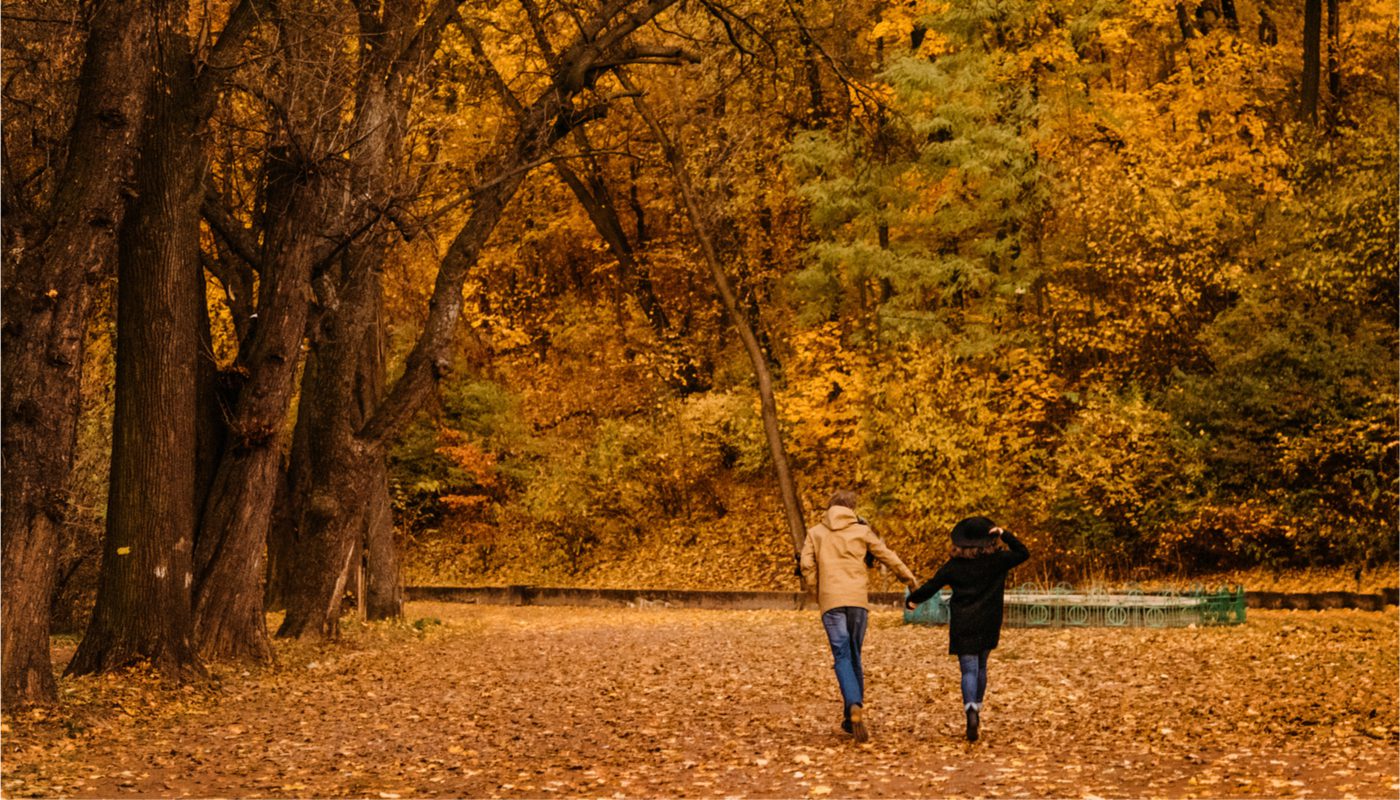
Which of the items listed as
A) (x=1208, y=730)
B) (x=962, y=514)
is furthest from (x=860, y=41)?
(x=1208, y=730)

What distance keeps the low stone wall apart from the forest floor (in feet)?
11.2

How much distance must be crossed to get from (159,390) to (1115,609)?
12939 mm

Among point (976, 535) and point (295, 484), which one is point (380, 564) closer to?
point (295, 484)

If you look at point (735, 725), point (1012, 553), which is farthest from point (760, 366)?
point (1012, 553)

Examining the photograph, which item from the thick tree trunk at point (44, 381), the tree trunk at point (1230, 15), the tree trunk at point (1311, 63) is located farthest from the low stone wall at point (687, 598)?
the thick tree trunk at point (44, 381)

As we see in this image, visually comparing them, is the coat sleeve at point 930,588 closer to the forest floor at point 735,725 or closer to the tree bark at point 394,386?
the forest floor at point 735,725

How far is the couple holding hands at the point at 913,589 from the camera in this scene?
35.1 ft

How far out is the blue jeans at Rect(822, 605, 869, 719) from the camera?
1086cm

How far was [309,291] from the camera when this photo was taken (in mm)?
15773

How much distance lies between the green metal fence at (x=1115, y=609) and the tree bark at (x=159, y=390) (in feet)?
34.3

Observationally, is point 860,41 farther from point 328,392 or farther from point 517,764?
point 517,764

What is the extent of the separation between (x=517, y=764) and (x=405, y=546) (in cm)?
2916

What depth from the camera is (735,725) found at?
464 inches

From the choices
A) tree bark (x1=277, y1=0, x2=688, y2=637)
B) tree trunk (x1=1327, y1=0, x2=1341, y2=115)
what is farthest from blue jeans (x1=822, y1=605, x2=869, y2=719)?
tree trunk (x1=1327, y1=0, x2=1341, y2=115)
